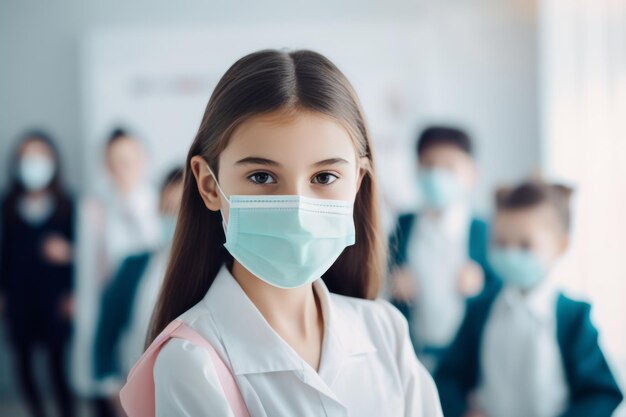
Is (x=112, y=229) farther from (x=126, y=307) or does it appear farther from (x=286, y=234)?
(x=286, y=234)

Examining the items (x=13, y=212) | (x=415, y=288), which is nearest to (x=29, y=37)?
(x=13, y=212)

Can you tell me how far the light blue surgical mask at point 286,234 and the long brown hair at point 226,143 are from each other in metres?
0.08

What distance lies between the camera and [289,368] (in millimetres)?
1116

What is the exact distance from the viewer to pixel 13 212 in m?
4.87

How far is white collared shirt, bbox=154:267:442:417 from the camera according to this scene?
102 cm

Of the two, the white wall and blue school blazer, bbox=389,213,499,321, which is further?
the white wall

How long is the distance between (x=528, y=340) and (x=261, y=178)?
4.71 ft

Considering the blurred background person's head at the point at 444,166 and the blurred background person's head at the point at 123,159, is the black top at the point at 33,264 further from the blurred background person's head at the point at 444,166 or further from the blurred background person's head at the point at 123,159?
the blurred background person's head at the point at 444,166

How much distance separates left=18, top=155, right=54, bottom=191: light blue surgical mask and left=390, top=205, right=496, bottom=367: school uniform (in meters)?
2.59

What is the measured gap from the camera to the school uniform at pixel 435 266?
10.8 ft

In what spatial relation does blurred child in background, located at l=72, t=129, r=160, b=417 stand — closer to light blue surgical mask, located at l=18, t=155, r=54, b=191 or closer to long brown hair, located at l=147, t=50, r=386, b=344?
light blue surgical mask, located at l=18, t=155, r=54, b=191

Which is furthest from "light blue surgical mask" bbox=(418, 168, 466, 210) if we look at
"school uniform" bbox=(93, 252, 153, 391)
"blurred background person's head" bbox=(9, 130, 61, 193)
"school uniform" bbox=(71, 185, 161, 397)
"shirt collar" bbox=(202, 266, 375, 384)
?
"blurred background person's head" bbox=(9, 130, 61, 193)

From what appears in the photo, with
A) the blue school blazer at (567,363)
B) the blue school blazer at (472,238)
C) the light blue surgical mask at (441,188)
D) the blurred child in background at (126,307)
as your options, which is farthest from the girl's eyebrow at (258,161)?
the light blue surgical mask at (441,188)

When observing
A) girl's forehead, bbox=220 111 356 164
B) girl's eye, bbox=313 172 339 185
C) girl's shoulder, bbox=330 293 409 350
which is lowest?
girl's shoulder, bbox=330 293 409 350
